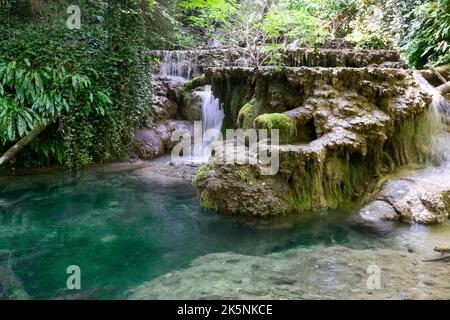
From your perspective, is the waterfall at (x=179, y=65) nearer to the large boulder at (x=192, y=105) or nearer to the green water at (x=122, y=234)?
the large boulder at (x=192, y=105)

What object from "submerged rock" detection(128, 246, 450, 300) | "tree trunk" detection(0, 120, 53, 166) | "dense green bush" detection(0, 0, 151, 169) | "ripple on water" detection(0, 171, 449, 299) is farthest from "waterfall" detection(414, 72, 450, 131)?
"tree trunk" detection(0, 120, 53, 166)

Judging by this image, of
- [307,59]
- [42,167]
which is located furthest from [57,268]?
[307,59]

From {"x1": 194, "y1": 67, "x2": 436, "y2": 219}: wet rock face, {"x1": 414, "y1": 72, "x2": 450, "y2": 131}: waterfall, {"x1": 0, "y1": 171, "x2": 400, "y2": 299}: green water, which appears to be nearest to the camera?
{"x1": 0, "y1": 171, "x2": 400, "y2": 299}: green water

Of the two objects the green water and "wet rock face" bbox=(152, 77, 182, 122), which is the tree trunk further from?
"wet rock face" bbox=(152, 77, 182, 122)

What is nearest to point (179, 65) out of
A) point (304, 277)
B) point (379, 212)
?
point (379, 212)

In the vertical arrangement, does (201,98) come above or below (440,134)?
above

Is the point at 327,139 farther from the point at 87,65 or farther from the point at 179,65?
the point at 179,65

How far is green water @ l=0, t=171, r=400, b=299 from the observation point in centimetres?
428

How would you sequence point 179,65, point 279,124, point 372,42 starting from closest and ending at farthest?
point 279,124 < point 372,42 < point 179,65

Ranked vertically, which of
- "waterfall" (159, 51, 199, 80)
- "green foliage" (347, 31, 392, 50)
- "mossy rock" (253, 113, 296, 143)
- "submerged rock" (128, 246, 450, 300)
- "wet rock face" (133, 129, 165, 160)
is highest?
"green foliage" (347, 31, 392, 50)

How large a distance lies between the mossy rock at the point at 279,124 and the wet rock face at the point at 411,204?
1972 mm

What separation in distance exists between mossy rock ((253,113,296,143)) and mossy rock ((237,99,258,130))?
2.62 ft

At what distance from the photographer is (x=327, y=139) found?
6.58 m

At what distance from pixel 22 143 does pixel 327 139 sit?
6.96 metres
